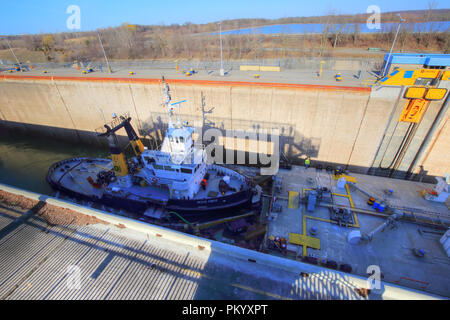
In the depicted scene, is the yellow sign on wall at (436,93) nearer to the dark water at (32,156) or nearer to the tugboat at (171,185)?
the tugboat at (171,185)

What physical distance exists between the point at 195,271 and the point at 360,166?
14.8m

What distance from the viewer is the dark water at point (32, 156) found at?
1532 centimetres

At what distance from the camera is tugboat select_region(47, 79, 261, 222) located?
412 inches

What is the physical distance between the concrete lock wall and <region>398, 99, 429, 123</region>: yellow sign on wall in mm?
420

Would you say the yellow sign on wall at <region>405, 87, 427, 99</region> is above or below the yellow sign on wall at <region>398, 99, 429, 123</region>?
above

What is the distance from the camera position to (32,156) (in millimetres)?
19078

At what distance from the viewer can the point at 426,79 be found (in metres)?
12.3

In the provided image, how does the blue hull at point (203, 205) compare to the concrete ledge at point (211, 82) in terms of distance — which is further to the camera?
the concrete ledge at point (211, 82)

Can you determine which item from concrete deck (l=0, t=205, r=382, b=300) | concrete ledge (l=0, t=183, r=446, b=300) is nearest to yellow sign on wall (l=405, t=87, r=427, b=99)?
concrete ledge (l=0, t=183, r=446, b=300)

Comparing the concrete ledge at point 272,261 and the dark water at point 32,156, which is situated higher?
the concrete ledge at point 272,261

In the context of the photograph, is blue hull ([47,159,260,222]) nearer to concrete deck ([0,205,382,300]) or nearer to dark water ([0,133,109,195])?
concrete deck ([0,205,382,300])

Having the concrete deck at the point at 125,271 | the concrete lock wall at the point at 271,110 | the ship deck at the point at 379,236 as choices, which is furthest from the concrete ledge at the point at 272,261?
the concrete lock wall at the point at 271,110

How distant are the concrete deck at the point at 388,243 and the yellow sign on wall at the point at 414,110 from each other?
4486mm

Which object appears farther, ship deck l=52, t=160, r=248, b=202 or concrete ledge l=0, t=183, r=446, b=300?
ship deck l=52, t=160, r=248, b=202
